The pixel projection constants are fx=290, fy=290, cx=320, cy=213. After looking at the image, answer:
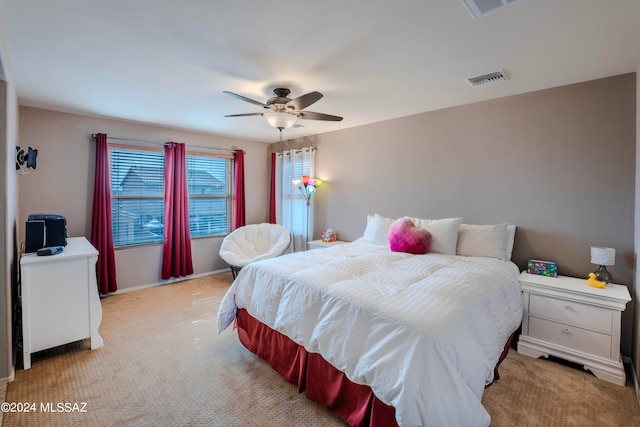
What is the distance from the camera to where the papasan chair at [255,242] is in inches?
163

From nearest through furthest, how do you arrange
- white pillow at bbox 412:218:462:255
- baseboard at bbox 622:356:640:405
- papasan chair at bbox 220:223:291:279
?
baseboard at bbox 622:356:640:405 < white pillow at bbox 412:218:462:255 < papasan chair at bbox 220:223:291:279

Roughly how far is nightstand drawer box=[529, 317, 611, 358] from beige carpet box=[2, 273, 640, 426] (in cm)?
18

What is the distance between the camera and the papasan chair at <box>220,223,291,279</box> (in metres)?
4.15

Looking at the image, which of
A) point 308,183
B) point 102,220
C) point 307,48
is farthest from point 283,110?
point 102,220

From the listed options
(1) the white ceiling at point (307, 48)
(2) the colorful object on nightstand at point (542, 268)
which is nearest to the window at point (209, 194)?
(1) the white ceiling at point (307, 48)

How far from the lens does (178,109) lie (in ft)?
11.0

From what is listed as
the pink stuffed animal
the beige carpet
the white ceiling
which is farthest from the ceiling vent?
the beige carpet

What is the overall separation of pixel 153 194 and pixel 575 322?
4.98 metres

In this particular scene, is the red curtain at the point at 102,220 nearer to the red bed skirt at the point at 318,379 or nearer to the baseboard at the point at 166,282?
the baseboard at the point at 166,282

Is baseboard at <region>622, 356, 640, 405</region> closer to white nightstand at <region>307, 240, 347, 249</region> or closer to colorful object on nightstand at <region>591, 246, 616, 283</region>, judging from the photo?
colorful object on nightstand at <region>591, 246, 616, 283</region>

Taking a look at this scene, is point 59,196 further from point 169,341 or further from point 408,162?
point 408,162

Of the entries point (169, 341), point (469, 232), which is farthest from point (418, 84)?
point (169, 341)

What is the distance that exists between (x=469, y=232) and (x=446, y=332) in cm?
182

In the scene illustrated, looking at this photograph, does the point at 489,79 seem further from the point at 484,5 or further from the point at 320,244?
the point at 320,244
